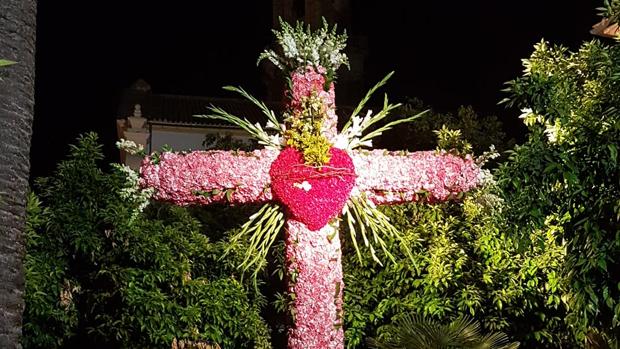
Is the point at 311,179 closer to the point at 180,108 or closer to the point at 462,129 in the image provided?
the point at 462,129

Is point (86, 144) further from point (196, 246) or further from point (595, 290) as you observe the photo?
point (595, 290)

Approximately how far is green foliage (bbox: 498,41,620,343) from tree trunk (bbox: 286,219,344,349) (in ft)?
5.39

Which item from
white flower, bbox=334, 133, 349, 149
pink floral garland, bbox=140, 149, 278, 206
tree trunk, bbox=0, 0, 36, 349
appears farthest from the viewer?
white flower, bbox=334, 133, 349, 149

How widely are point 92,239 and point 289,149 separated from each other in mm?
2716

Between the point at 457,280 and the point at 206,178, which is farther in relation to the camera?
the point at 457,280

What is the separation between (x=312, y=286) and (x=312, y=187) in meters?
0.79

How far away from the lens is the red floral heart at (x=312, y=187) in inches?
252

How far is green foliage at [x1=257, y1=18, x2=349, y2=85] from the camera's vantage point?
21.8ft

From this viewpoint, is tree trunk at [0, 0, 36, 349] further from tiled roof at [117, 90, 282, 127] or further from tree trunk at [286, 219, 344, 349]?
tiled roof at [117, 90, 282, 127]

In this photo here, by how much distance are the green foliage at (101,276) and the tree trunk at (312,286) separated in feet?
7.22

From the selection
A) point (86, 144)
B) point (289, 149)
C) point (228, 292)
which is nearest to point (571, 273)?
point (289, 149)

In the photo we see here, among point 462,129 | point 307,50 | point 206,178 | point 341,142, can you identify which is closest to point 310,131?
point 341,142

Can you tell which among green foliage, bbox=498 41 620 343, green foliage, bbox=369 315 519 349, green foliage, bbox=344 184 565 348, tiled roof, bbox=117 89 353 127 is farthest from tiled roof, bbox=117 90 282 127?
green foliage, bbox=498 41 620 343

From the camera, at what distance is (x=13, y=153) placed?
4.01 metres
